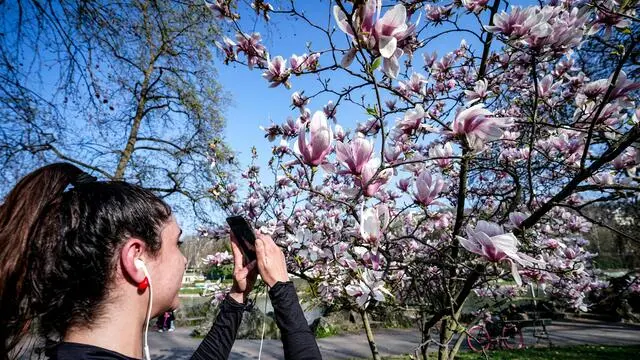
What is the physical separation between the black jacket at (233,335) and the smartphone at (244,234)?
225 mm

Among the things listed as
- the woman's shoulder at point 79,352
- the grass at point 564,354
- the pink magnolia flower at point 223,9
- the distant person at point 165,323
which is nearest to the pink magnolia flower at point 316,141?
the woman's shoulder at point 79,352

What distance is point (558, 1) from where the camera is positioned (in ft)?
6.21

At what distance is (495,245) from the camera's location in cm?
98

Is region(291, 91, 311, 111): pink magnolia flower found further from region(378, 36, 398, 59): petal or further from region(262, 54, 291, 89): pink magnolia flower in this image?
region(378, 36, 398, 59): petal

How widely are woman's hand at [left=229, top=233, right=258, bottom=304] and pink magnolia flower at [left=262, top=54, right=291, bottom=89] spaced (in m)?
0.65

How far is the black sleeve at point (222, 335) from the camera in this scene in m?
Result: 1.40

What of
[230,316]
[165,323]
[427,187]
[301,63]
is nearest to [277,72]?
[301,63]

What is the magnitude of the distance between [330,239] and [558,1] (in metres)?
1.88

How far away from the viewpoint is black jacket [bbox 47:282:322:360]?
790mm

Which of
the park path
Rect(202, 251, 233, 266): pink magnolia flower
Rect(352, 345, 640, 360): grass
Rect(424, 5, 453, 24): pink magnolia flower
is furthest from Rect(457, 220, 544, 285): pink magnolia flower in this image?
the park path

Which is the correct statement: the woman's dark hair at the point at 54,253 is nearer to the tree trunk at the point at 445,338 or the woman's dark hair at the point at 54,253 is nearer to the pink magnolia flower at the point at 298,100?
the pink magnolia flower at the point at 298,100

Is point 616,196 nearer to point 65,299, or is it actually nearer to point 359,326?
point 65,299

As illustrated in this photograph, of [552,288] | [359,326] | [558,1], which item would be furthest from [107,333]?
[359,326]

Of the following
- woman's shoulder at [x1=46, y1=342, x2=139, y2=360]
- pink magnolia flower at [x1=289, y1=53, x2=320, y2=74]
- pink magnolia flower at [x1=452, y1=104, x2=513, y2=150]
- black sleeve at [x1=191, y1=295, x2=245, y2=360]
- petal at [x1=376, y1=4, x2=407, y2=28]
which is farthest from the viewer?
pink magnolia flower at [x1=289, y1=53, x2=320, y2=74]
